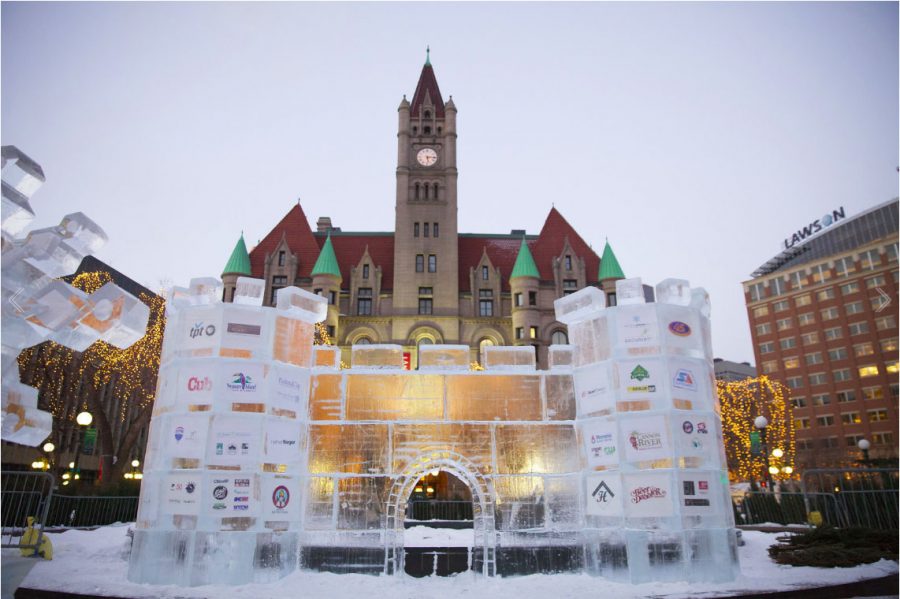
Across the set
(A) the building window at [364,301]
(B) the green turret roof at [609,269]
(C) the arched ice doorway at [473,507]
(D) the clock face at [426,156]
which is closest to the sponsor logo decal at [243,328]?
(C) the arched ice doorway at [473,507]

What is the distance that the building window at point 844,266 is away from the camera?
3203 inches

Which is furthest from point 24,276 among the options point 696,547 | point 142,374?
point 142,374

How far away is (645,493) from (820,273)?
285 ft

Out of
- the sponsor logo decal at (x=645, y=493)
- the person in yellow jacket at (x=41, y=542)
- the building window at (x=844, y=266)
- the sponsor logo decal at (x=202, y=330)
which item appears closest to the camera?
the sponsor logo decal at (x=645, y=493)

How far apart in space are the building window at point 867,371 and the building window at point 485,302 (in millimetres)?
56938

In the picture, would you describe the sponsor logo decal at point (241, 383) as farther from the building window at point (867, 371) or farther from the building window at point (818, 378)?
the building window at point (818, 378)

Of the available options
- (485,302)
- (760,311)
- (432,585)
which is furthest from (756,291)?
(432,585)

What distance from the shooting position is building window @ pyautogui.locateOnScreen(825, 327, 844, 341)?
262 feet

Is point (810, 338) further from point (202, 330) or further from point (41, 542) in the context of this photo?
point (41, 542)

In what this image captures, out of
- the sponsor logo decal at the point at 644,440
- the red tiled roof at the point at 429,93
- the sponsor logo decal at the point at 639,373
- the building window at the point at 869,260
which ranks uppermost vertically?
the red tiled roof at the point at 429,93

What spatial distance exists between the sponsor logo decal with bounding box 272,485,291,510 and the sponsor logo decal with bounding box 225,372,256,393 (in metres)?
2.07

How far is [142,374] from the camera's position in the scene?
1191 inches

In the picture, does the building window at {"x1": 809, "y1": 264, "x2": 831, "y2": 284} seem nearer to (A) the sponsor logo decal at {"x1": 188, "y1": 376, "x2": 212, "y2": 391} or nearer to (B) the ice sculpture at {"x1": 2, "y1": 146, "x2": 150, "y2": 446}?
(A) the sponsor logo decal at {"x1": 188, "y1": 376, "x2": 212, "y2": 391}

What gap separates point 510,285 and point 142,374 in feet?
89.0
